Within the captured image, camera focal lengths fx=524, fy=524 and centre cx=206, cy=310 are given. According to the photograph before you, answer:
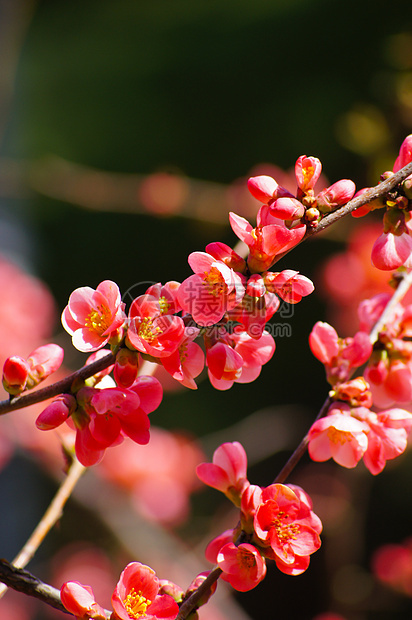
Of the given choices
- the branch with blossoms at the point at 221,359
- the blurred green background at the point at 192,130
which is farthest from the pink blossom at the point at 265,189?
the blurred green background at the point at 192,130

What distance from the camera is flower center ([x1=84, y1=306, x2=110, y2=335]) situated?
482mm

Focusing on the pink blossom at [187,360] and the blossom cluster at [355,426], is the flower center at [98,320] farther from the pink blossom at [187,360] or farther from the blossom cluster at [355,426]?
the blossom cluster at [355,426]

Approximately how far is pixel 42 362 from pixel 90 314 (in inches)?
2.8

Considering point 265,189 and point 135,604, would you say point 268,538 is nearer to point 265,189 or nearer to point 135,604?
point 135,604

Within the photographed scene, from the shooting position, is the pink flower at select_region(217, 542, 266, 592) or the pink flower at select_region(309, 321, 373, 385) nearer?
the pink flower at select_region(217, 542, 266, 592)

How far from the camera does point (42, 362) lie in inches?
20.0

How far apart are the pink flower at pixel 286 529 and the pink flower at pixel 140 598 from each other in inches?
3.7

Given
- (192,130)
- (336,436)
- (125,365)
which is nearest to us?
(125,365)

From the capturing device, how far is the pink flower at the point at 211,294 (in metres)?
0.42

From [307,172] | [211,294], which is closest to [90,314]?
[211,294]

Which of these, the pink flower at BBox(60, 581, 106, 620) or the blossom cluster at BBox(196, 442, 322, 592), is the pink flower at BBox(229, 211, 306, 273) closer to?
the blossom cluster at BBox(196, 442, 322, 592)

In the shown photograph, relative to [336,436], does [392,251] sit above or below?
above

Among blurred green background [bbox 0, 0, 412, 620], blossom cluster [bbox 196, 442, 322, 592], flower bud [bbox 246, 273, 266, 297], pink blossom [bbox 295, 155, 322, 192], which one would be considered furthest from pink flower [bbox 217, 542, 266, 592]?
blurred green background [bbox 0, 0, 412, 620]

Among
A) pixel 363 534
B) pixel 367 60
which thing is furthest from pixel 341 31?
pixel 363 534
